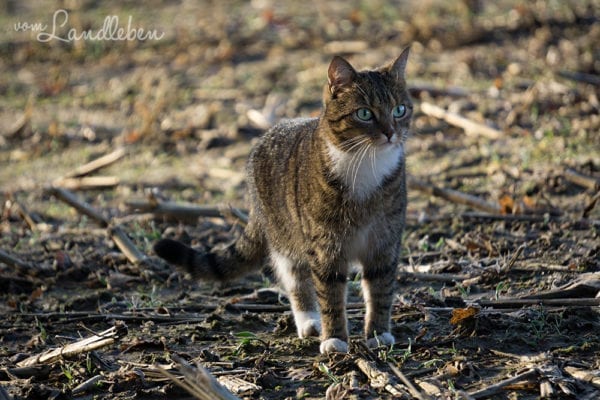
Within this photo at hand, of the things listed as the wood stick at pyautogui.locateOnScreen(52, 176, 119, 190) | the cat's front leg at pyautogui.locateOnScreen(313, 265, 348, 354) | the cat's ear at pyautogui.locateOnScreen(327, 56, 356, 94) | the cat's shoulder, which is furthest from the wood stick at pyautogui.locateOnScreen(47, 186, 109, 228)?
the cat's ear at pyautogui.locateOnScreen(327, 56, 356, 94)

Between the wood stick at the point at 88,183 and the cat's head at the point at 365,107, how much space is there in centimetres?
362

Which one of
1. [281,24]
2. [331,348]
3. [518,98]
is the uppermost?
[281,24]

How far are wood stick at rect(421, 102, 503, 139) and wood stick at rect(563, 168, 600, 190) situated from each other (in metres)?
1.17

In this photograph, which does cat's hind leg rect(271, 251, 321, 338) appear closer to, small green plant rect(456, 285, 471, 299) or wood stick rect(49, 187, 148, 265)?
small green plant rect(456, 285, 471, 299)

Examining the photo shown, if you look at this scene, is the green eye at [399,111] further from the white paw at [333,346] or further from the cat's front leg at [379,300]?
the white paw at [333,346]

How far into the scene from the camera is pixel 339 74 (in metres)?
4.47

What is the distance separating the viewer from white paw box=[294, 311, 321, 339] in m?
4.74

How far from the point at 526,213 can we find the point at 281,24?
588cm

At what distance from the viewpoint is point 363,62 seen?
9570mm

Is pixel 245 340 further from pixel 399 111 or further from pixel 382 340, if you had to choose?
pixel 399 111

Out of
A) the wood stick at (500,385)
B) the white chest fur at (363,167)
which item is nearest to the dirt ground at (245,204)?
the wood stick at (500,385)

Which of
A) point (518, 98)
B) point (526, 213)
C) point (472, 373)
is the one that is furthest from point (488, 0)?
point (472, 373)

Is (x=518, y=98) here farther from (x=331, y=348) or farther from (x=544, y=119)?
(x=331, y=348)

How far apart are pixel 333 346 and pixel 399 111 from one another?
3.84 feet
